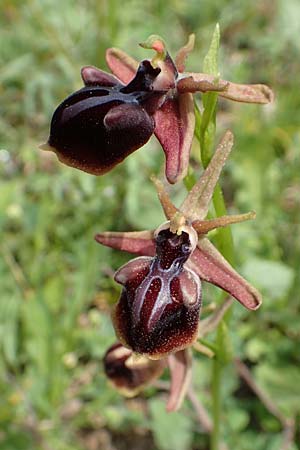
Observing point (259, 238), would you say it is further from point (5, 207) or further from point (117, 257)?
point (5, 207)

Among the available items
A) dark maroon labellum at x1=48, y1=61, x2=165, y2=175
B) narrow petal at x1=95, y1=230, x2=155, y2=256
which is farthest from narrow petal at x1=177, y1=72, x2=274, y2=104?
narrow petal at x1=95, y1=230, x2=155, y2=256

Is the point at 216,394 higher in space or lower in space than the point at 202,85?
lower

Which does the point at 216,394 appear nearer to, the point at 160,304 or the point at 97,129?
the point at 160,304

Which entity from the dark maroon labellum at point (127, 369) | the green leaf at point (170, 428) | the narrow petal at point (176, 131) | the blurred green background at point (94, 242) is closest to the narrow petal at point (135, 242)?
the narrow petal at point (176, 131)

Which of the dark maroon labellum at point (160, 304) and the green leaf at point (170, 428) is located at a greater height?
the dark maroon labellum at point (160, 304)

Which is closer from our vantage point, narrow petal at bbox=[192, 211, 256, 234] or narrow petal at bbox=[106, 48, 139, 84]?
narrow petal at bbox=[192, 211, 256, 234]

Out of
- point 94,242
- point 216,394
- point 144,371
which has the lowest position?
point 94,242

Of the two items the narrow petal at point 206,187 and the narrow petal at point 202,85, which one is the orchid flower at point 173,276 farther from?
the narrow petal at point 202,85

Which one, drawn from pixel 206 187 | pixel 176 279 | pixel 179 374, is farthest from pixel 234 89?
pixel 179 374

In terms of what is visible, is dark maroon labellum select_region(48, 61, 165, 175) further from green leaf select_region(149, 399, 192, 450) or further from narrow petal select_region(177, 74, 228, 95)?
green leaf select_region(149, 399, 192, 450)
